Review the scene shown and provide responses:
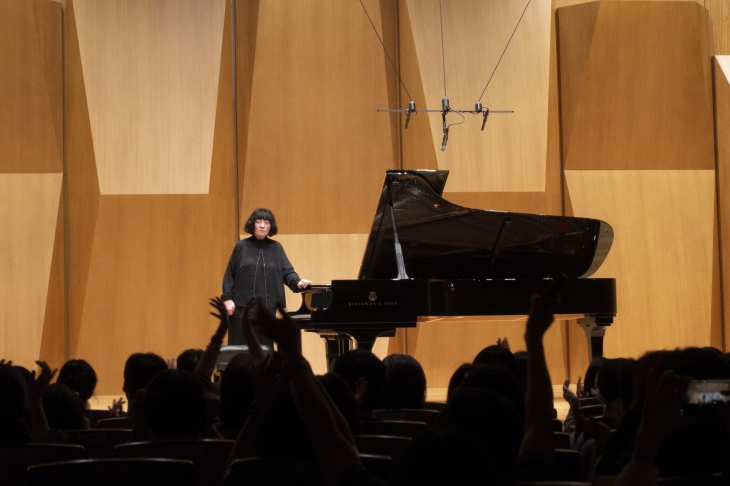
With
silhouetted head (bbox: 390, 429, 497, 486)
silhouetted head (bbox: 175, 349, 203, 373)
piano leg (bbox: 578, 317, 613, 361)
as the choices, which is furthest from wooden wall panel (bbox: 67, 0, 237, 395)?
silhouetted head (bbox: 390, 429, 497, 486)

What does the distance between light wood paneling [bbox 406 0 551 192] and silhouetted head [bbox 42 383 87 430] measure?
5.26 m

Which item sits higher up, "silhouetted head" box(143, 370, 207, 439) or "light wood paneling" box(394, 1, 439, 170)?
"light wood paneling" box(394, 1, 439, 170)

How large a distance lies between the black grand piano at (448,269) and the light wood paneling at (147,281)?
2212 millimetres

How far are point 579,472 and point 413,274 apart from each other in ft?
11.3

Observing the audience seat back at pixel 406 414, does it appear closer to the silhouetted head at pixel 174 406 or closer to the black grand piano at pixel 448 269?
the silhouetted head at pixel 174 406

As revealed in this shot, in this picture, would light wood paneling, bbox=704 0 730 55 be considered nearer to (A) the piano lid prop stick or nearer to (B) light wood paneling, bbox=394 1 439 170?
(B) light wood paneling, bbox=394 1 439 170

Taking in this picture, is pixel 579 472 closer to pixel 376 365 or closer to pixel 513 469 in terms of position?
pixel 513 469

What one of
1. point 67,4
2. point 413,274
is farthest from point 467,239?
point 67,4

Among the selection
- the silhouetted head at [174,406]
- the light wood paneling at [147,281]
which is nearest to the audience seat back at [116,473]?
the silhouetted head at [174,406]

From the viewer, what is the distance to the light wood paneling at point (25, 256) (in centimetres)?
714

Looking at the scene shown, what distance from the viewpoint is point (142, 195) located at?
24.1 ft

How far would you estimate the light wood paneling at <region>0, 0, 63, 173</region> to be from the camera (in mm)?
7234

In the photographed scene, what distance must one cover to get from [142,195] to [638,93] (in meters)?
4.43

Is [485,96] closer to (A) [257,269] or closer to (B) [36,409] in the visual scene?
(A) [257,269]
